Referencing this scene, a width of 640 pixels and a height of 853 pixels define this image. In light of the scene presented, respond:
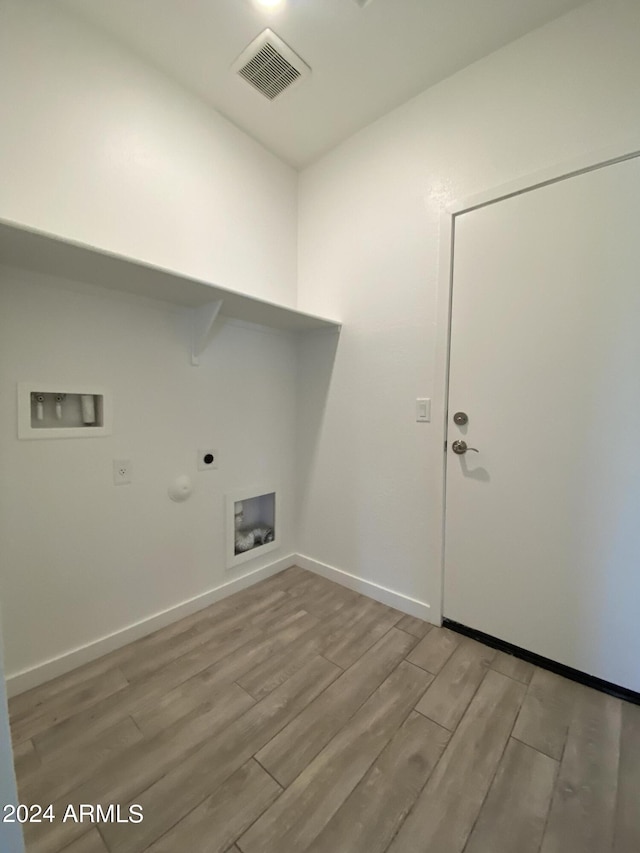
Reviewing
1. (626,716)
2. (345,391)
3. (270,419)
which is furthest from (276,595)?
(626,716)

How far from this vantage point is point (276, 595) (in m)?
2.06

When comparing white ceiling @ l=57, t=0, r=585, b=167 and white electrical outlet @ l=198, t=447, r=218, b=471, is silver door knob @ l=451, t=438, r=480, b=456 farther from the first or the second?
white ceiling @ l=57, t=0, r=585, b=167

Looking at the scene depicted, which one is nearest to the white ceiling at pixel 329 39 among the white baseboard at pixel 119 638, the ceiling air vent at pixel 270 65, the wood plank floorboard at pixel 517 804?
the ceiling air vent at pixel 270 65

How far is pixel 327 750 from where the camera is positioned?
1.14 meters

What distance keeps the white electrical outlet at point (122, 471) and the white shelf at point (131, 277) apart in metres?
0.64

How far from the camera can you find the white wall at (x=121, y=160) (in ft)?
4.23

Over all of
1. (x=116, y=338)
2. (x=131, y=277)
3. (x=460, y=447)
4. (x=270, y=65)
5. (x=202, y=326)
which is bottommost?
(x=460, y=447)

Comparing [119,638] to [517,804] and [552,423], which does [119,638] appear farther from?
[552,423]

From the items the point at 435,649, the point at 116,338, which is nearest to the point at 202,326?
the point at 116,338

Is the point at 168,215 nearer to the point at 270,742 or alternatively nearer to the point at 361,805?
the point at 270,742

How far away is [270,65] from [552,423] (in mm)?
2037

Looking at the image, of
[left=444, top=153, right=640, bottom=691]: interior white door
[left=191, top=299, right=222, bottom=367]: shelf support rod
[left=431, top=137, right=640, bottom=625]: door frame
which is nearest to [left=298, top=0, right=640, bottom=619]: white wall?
[left=431, top=137, right=640, bottom=625]: door frame

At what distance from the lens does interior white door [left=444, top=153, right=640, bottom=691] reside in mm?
1310

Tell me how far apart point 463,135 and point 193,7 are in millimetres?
1235
